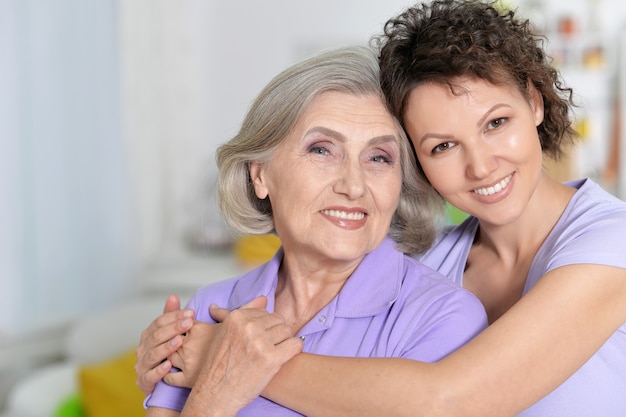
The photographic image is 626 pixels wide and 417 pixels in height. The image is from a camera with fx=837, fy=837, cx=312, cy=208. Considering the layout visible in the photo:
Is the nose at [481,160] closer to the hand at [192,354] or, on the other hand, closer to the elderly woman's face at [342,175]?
the elderly woman's face at [342,175]

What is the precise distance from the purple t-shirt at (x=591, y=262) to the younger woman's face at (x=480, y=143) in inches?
4.0

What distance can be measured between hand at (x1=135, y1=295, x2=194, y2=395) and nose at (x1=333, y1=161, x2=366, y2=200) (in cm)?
40

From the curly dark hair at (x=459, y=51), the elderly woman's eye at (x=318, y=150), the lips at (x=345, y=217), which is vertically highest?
the curly dark hair at (x=459, y=51)

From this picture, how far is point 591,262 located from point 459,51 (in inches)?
17.9

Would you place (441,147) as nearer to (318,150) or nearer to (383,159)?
(383,159)

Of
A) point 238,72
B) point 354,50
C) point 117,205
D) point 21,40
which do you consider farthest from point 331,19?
point 354,50

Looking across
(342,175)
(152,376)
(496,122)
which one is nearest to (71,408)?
(152,376)

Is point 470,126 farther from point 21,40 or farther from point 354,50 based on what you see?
point 21,40

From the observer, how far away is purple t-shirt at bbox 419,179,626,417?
1.48 m

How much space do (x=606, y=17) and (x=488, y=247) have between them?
307 cm

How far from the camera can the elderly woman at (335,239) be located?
1.56 m

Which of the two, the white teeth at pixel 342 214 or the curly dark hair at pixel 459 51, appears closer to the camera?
the curly dark hair at pixel 459 51

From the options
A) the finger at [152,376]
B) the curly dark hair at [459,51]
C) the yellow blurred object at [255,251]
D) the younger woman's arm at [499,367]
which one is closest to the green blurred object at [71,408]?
the finger at [152,376]

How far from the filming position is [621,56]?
4.45 metres
